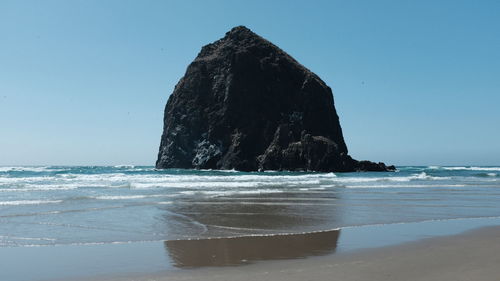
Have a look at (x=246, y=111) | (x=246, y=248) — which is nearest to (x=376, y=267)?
(x=246, y=248)

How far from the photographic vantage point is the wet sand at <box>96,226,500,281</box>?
6234 millimetres

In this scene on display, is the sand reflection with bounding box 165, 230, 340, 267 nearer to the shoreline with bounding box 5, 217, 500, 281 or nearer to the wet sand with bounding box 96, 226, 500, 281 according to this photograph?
the shoreline with bounding box 5, 217, 500, 281

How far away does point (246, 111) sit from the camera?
294 feet

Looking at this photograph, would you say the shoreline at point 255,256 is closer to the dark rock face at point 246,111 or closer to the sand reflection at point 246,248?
the sand reflection at point 246,248

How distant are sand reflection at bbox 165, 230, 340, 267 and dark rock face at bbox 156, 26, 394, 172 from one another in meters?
70.5

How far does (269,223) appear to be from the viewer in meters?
12.2

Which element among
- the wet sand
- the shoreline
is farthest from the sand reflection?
the wet sand

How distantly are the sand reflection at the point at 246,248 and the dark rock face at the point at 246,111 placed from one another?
70.5 metres

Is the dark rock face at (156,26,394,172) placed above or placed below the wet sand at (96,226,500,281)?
above

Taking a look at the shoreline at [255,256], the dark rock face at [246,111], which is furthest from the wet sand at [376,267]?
the dark rock face at [246,111]

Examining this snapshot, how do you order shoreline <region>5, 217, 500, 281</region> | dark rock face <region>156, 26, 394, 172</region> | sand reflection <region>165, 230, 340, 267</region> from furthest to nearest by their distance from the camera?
1. dark rock face <region>156, 26, 394, 172</region>
2. sand reflection <region>165, 230, 340, 267</region>
3. shoreline <region>5, 217, 500, 281</region>

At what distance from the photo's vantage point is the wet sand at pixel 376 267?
20.5 feet

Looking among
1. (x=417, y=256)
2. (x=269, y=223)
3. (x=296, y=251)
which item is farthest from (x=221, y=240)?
(x=417, y=256)

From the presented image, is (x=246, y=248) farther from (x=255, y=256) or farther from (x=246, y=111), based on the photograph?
(x=246, y=111)
